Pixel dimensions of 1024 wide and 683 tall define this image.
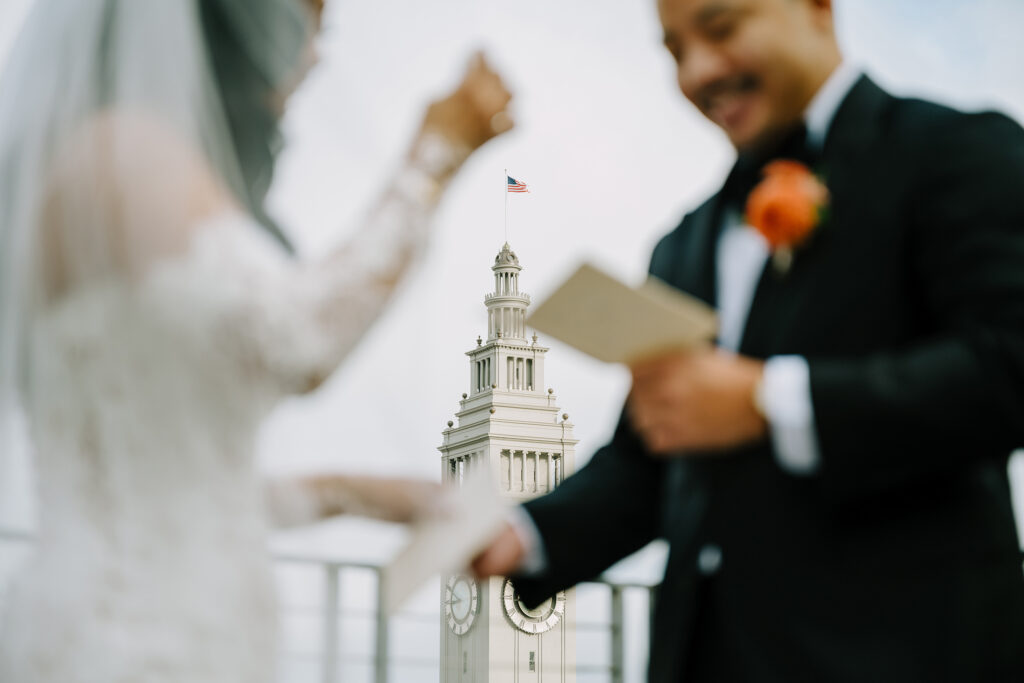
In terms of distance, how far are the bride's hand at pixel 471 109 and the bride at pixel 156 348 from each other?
1.9 inches

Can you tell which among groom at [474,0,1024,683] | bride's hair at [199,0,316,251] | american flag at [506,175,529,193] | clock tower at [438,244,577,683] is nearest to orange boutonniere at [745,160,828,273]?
groom at [474,0,1024,683]

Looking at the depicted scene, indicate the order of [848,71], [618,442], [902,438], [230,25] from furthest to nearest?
[618,442] → [848,71] → [230,25] → [902,438]

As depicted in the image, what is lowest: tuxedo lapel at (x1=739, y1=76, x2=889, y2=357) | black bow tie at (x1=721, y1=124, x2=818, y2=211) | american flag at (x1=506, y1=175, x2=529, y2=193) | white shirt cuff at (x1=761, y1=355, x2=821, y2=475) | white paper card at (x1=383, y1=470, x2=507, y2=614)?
white paper card at (x1=383, y1=470, x2=507, y2=614)

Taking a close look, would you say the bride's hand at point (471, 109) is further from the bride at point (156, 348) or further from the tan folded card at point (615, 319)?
the tan folded card at point (615, 319)

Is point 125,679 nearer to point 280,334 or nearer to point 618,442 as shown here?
point 280,334

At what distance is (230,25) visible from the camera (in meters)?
1.47

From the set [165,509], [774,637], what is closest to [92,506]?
[165,509]

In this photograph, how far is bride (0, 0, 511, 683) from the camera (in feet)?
4.20

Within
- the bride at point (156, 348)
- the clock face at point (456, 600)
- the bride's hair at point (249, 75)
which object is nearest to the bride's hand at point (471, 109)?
the bride at point (156, 348)

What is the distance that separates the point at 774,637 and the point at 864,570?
0.15 meters

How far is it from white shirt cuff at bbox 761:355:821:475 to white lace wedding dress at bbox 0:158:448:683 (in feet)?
1.57

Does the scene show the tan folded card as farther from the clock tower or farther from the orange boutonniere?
the clock tower

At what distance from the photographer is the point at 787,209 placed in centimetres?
148

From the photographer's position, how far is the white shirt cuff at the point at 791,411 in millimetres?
1397
